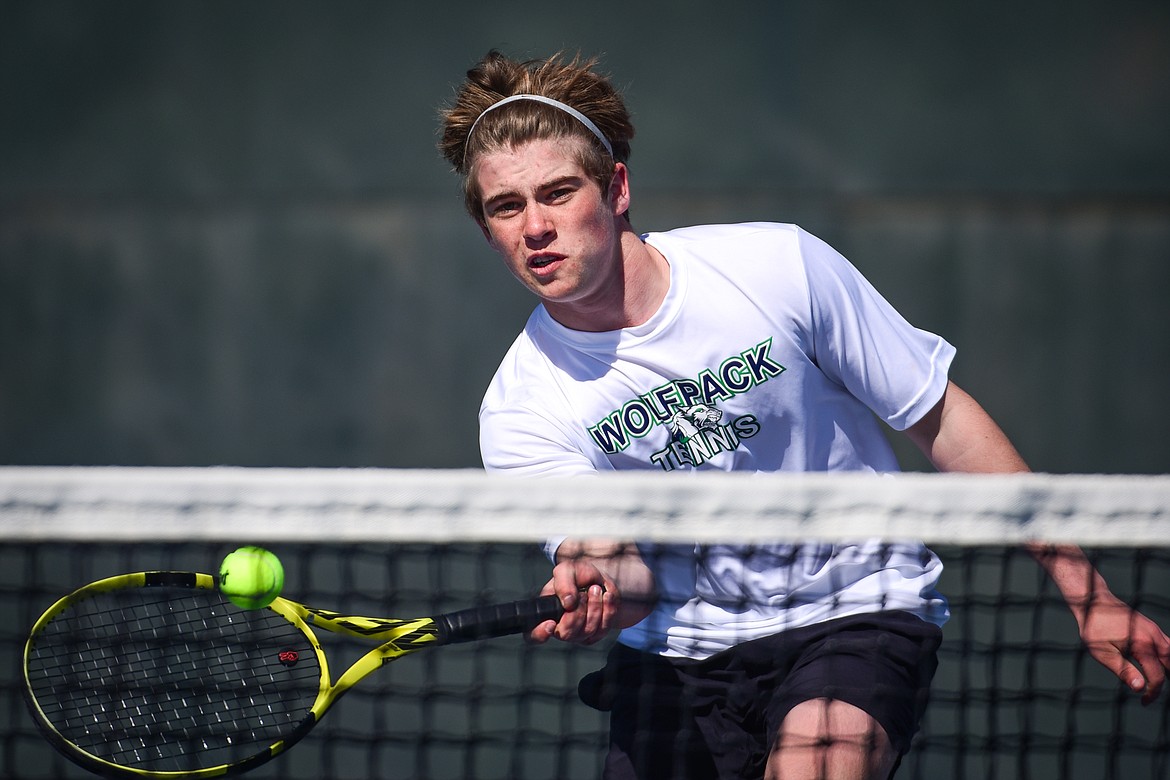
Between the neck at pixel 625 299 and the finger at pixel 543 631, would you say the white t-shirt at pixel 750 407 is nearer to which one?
the neck at pixel 625 299

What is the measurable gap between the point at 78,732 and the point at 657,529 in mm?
1078

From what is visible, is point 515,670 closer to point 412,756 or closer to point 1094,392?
point 412,756

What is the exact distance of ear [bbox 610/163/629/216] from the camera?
1.74 meters

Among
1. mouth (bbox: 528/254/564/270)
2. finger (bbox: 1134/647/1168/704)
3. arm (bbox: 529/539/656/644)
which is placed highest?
mouth (bbox: 528/254/564/270)

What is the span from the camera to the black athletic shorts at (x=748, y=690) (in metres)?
1.54

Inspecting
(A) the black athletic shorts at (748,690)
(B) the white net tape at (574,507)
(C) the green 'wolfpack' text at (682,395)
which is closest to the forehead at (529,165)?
(C) the green 'wolfpack' text at (682,395)

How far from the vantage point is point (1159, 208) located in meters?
4.64

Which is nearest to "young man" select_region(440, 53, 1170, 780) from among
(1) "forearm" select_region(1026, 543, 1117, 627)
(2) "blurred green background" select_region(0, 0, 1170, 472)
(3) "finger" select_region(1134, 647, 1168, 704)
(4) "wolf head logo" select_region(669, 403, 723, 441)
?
(4) "wolf head logo" select_region(669, 403, 723, 441)

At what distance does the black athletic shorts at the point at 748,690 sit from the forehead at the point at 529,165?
700 mm

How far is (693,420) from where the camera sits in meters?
1.67

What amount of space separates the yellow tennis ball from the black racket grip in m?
0.23

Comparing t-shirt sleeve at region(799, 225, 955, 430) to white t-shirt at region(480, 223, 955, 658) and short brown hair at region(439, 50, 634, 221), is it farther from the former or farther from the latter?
short brown hair at region(439, 50, 634, 221)

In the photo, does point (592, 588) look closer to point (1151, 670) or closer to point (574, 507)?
point (574, 507)

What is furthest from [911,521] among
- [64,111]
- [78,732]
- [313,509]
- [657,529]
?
[64,111]
